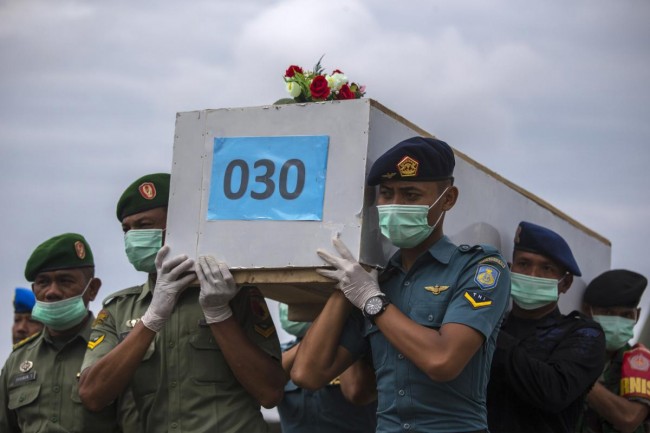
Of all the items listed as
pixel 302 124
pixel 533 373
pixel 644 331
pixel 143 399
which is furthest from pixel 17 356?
pixel 644 331

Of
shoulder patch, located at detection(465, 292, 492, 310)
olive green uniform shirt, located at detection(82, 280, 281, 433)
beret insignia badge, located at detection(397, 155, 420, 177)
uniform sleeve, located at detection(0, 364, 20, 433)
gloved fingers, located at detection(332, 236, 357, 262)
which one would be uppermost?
beret insignia badge, located at detection(397, 155, 420, 177)

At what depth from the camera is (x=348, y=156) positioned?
19.5 ft

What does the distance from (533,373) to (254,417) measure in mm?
1558

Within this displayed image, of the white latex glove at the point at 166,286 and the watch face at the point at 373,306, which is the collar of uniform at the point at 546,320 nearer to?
the watch face at the point at 373,306

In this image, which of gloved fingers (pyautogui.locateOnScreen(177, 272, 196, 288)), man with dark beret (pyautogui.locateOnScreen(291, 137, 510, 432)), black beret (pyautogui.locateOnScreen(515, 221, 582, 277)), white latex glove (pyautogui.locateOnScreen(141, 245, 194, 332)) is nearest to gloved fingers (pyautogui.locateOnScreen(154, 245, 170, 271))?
white latex glove (pyautogui.locateOnScreen(141, 245, 194, 332))

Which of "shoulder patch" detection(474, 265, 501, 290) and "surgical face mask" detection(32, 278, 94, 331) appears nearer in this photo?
"shoulder patch" detection(474, 265, 501, 290)

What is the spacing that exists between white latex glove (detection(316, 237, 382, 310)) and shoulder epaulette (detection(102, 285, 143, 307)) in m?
1.63

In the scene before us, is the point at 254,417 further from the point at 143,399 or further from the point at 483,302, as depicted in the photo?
the point at 483,302

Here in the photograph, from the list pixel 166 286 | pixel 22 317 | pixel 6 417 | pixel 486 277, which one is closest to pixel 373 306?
pixel 486 277

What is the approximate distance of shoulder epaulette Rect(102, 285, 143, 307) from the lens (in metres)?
6.89

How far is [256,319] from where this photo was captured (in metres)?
6.46

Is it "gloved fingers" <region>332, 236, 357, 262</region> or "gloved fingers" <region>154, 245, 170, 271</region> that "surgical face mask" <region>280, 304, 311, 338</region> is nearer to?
"gloved fingers" <region>154, 245, 170, 271</region>

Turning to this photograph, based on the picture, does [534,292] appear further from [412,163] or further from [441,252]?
[412,163]

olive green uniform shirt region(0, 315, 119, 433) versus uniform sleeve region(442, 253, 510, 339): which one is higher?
uniform sleeve region(442, 253, 510, 339)
